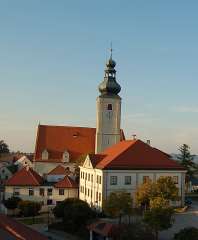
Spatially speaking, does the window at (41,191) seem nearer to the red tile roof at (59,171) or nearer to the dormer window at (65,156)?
the red tile roof at (59,171)

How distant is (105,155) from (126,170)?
5450 mm

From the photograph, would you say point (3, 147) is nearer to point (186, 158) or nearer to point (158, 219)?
point (186, 158)

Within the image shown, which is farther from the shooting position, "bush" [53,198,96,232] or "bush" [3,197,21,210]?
"bush" [3,197,21,210]

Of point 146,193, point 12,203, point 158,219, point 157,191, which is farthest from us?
point 12,203

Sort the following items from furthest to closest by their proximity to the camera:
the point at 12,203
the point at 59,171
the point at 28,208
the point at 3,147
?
the point at 3,147 < the point at 59,171 < the point at 12,203 < the point at 28,208

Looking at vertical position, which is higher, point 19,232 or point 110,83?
point 110,83

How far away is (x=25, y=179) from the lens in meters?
62.6

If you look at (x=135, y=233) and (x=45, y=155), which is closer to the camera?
(x=135, y=233)

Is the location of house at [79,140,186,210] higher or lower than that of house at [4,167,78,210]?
higher

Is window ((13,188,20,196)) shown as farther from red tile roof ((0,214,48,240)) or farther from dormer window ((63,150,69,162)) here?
red tile roof ((0,214,48,240))

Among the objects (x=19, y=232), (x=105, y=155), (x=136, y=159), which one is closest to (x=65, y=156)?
(x=105, y=155)

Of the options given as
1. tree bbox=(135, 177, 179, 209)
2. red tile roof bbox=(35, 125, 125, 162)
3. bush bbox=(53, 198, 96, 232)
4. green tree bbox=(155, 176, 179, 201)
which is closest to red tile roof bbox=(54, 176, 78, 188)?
red tile roof bbox=(35, 125, 125, 162)

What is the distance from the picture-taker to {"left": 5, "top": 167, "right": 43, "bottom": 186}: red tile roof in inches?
2438

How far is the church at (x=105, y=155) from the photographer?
53.8 meters
